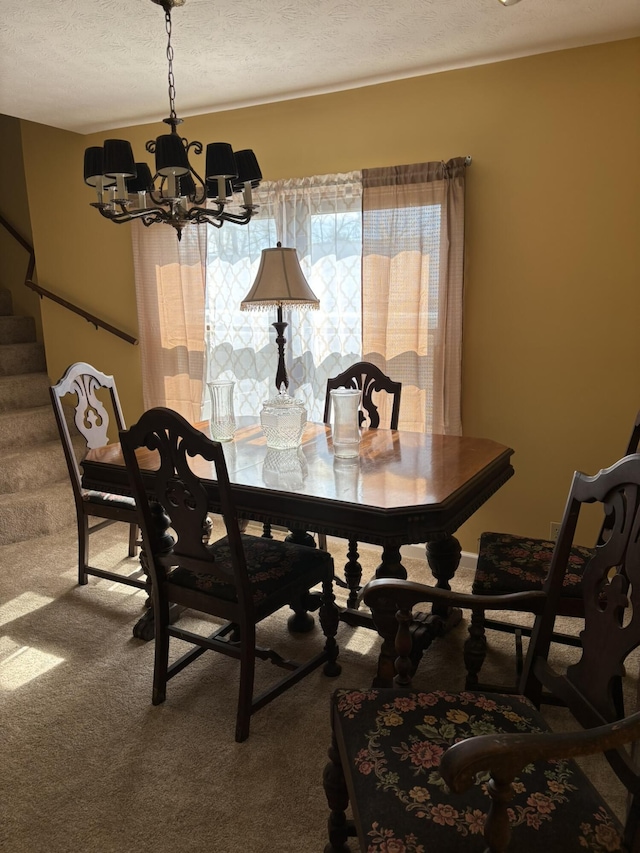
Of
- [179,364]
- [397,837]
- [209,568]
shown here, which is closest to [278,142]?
[179,364]

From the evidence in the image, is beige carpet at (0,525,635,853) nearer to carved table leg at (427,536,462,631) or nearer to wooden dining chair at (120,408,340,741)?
wooden dining chair at (120,408,340,741)

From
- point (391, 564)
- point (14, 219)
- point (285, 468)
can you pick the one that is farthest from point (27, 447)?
point (391, 564)

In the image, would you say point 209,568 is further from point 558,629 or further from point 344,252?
point 344,252

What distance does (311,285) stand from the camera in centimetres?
353

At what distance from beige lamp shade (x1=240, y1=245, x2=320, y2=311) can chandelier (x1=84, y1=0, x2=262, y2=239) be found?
401 mm

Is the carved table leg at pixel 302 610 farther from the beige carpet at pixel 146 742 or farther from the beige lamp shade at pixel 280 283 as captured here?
the beige lamp shade at pixel 280 283

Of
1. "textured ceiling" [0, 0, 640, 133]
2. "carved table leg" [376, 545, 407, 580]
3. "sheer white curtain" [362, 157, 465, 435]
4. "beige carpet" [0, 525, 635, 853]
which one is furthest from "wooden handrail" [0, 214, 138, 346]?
"carved table leg" [376, 545, 407, 580]

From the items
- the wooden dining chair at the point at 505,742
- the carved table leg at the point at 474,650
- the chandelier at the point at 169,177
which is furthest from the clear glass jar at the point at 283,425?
the wooden dining chair at the point at 505,742

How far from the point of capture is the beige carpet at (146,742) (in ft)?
5.51

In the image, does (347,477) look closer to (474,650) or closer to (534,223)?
(474,650)

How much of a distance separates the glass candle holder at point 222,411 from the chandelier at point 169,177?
664 millimetres

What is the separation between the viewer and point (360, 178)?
10.8 ft

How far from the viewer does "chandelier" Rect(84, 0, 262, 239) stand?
6.89 feet

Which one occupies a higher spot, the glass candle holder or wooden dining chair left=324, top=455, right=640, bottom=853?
the glass candle holder
